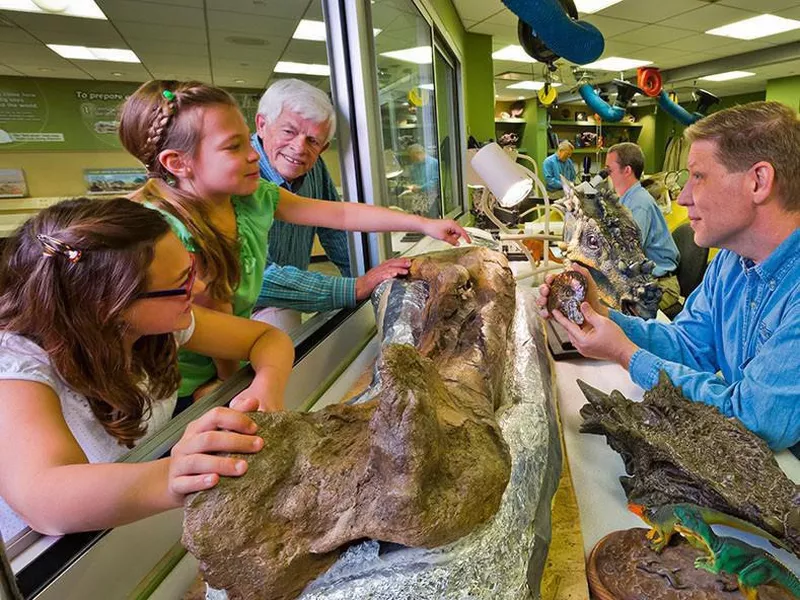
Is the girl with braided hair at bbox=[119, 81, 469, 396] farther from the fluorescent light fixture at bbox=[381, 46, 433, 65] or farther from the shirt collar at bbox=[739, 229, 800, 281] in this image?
the fluorescent light fixture at bbox=[381, 46, 433, 65]

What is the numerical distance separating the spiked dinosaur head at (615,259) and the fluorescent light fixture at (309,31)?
1.29 meters

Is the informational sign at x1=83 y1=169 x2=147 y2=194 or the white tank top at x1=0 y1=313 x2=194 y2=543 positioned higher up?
the informational sign at x1=83 y1=169 x2=147 y2=194

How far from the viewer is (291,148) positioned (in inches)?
58.9

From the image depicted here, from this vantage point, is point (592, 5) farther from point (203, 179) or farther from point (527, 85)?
point (203, 179)

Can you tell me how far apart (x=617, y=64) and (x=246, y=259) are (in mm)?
8230

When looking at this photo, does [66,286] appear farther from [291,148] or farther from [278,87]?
[278,87]

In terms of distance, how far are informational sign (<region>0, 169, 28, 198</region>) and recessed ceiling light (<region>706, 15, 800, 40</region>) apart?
22.9 feet

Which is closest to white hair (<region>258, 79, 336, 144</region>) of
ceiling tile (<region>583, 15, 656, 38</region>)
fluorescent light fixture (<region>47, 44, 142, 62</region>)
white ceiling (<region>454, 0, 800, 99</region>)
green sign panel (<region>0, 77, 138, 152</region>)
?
green sign panel (<region>0, 77, 138, 152</region>)

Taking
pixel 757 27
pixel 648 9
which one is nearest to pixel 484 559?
pixel 648 9

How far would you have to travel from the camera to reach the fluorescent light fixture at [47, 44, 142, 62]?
2.40 metres

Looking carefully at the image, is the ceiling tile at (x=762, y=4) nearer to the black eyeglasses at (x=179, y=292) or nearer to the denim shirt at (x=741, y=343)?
the denim shirt at (x=741, y=343)

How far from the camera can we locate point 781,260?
3.33 feet

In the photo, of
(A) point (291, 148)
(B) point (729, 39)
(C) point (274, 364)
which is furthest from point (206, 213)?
(B) point (729, 39)

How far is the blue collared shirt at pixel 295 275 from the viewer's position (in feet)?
4.91
